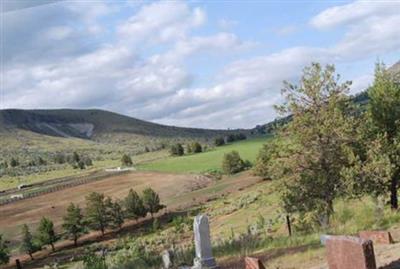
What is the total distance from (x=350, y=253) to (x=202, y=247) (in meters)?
5.89

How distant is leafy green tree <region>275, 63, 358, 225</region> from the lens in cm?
2547

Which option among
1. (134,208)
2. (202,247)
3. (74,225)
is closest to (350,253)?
(202,247)

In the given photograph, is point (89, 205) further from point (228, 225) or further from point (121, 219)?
point (228, 225)

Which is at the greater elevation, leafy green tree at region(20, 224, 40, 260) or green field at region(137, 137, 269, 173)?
green field at region(137, 137, 269, 173)

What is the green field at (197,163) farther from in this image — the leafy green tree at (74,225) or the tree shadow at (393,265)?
the tree shadow at (393,265)

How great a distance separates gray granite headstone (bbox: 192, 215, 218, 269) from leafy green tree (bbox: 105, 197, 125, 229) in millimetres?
56938

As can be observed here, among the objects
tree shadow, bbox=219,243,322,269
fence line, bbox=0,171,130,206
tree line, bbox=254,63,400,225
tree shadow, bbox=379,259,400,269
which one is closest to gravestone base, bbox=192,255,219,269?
tree shadow, bbox=219,243,322,269

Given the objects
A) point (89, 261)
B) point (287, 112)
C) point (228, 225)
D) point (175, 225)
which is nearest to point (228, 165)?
point (175, 225)

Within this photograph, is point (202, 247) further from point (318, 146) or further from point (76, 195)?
point (76, 195)

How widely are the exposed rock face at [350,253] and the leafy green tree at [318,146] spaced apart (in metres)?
14.6

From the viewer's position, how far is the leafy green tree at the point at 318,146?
25469 mm

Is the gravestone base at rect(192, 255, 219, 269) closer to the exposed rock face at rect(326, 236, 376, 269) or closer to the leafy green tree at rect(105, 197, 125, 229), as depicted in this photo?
the exposed rock face at rect(326, 236, 376, 269)

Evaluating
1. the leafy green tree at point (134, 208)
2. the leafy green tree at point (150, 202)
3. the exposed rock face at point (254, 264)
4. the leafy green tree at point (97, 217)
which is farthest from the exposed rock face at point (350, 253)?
the leafy green tree at point (150, 202)

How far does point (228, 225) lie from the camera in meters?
48.6
